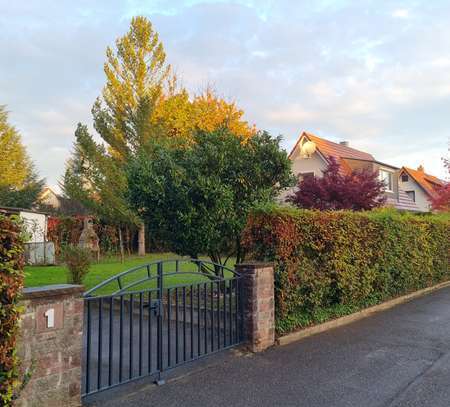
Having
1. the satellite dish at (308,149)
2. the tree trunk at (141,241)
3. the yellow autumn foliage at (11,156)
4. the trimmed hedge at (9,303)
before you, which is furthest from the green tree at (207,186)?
the yellow autumn foliage at (11,156)

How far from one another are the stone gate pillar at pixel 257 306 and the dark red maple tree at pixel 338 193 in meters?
10.7

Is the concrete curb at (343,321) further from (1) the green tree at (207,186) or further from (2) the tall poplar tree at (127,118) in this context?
(2) the tall poplar tree at (127,118)

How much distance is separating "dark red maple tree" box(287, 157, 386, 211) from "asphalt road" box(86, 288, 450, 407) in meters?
9.73

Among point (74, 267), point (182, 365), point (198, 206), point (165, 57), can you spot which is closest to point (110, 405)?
point (182, 365)

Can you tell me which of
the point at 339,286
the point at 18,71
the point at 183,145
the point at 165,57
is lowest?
the point at 339,286

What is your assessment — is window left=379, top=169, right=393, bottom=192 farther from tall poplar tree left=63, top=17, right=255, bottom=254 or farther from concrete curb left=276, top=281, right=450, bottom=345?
concrete curb left=276, top=281, right=450, bottom=345

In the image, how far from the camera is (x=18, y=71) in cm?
1183

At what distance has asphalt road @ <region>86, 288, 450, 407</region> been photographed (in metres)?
4.12

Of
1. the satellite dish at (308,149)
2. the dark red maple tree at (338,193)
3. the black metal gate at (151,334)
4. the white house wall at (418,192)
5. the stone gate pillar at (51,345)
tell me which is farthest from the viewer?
the white house wall at (418,192)

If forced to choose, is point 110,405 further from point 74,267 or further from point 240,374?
point 74,267

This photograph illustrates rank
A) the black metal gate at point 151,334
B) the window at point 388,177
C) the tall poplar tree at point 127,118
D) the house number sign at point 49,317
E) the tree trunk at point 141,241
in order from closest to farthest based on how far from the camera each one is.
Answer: the house number sign at point 49,317
the black metal gate at point 151,334
the tall poplar tree at point 127,118
the tree trunk at point 141,241
the window at point 388,177

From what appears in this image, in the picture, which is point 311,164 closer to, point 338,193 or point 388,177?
point 388,177

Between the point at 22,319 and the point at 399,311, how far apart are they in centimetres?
784

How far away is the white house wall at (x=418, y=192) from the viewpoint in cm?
3769
